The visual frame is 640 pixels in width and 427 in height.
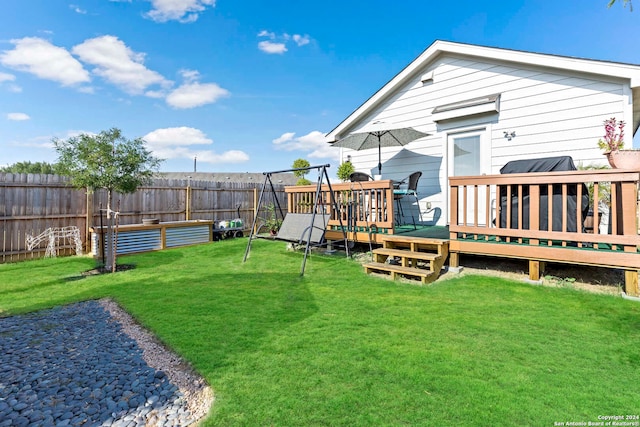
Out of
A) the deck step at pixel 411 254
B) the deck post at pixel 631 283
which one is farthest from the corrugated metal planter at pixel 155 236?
the deck post at pixel 631 283

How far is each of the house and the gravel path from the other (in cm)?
618

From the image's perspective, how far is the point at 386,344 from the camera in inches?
94.9

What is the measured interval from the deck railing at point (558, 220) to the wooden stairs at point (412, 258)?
33 centimetres

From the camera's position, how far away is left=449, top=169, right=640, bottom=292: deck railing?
3.34m

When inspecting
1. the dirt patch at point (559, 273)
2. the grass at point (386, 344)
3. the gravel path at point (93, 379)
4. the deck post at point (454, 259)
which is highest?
the deck post at point (454, 259)

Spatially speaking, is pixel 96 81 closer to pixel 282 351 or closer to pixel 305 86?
pixel 305 86

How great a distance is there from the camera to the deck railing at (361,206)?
542cm

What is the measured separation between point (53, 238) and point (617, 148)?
10894 mm

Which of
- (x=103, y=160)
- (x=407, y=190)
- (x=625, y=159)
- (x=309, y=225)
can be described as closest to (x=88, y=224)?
(x=103, y=160)

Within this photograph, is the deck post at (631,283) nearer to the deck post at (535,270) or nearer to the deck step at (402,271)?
the deck post at (535,270)

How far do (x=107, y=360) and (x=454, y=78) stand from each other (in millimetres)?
7926

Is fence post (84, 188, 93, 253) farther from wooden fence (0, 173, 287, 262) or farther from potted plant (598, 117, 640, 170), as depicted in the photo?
potted plant (598, 117, 640, 170)

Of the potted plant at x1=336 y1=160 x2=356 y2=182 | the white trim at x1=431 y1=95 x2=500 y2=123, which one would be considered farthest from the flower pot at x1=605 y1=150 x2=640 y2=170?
the potted plant at x1=336 y1=160 x2=356 y2=182

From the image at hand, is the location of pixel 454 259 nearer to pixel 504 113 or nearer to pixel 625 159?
pixel 625 159
